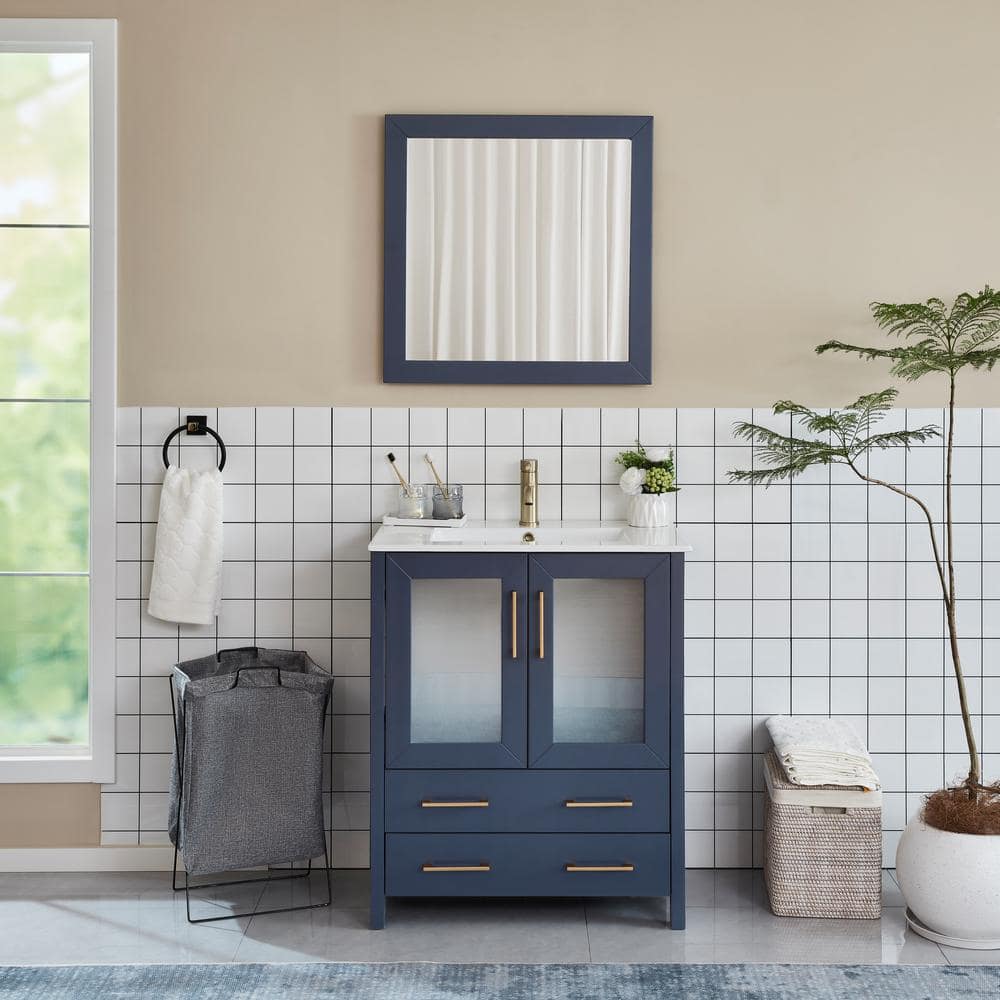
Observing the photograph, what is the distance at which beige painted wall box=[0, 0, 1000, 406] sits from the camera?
2926mm

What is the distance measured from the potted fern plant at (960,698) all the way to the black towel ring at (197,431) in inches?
58.2

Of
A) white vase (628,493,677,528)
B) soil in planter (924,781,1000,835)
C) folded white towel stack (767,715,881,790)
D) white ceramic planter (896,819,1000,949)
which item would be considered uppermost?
white vase (628,493,677,528)

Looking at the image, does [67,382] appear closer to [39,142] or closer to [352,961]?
[39,142]

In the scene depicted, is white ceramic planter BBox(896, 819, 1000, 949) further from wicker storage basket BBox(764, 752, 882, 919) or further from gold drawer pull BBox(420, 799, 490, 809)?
gold drawer pull BBox(420, 799, 490, 809)

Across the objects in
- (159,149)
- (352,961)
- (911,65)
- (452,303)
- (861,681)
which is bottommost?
(352,961)

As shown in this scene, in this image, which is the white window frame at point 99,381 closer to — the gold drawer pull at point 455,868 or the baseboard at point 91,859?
the baseboard at point 91,859

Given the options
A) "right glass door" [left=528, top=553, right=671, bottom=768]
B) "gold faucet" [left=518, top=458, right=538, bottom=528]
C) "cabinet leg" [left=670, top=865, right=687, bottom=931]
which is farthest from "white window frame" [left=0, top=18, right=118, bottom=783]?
"cabinet leg" [left=670, top=865, right=687, bottom=931]

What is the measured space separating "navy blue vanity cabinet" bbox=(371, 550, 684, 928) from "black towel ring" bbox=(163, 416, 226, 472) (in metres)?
0.70

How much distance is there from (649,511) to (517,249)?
33.4 inches

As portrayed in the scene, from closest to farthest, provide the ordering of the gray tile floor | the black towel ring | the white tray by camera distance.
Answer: the gray tile floor < the white tray < the black towel ring

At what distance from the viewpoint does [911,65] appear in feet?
9.65

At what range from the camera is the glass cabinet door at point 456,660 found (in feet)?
8.44

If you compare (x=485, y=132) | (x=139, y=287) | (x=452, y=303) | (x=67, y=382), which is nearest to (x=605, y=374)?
(x=452, y=303)

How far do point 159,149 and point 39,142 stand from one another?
37cm
